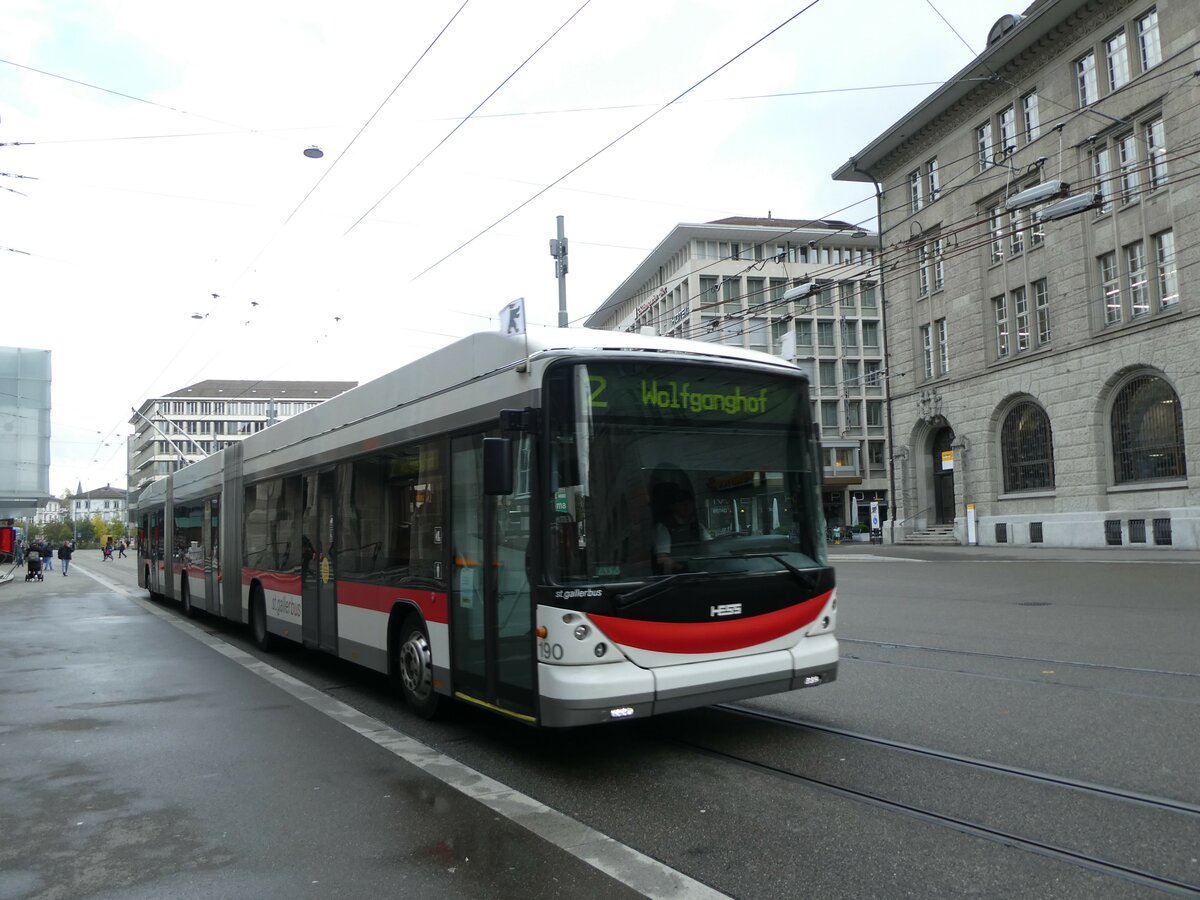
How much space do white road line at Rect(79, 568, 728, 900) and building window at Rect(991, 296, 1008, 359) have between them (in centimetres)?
3278

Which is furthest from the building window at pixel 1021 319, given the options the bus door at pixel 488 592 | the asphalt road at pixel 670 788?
the bus door at pixel 488 592

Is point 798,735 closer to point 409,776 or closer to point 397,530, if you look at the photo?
point 409,776

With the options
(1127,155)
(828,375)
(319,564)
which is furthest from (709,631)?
(828,375)

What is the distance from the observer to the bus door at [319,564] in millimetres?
9594

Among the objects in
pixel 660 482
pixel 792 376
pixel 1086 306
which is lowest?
pixel 660 482

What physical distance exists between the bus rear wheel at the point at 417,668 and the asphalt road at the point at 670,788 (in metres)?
0.19

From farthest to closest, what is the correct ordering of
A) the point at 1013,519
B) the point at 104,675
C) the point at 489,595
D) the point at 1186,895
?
the point at 1013,519 → the point at 104,675 → the point at 489,595 → the point at 1186,895

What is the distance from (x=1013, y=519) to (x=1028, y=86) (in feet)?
49.5

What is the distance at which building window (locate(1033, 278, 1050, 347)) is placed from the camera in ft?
111

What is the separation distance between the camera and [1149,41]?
28828 millimetres

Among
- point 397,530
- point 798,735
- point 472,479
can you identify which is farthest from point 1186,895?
point 397,530

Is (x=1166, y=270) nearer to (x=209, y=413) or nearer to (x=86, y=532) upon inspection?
(x=209, y=413)

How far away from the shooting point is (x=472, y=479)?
684 cm

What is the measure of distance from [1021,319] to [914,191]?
7.94 m
